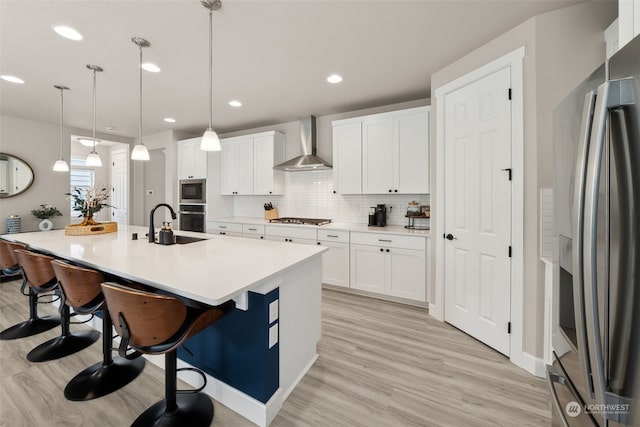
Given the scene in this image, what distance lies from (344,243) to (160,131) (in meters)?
4.52

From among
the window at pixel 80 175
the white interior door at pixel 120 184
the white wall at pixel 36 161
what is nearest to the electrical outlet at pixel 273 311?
the white wall at pixel 36 161

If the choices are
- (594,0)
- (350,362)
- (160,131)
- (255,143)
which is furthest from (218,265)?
(160,131)

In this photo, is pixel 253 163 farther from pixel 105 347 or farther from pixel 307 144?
pixel 105 347

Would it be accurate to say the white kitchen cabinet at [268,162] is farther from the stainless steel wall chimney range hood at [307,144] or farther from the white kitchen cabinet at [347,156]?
the white kitchen cabinet at [347,156]

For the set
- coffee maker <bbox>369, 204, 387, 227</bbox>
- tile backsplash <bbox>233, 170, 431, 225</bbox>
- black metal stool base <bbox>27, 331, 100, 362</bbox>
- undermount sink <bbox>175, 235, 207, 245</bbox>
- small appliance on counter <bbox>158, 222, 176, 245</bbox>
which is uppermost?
tile backsplash <bbox>233, 170, 431, 225</bbox>

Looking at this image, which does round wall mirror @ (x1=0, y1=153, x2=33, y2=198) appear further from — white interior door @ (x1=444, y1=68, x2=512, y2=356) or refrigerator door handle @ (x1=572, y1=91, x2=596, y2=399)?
refrigerator door handle @ (x1=572, y1=91, x2=596, y2=399)

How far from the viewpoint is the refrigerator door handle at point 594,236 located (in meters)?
0.66

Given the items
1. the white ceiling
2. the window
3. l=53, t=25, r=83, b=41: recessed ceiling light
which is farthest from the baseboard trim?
the window

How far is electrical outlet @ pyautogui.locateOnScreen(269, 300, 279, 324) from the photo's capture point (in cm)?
150

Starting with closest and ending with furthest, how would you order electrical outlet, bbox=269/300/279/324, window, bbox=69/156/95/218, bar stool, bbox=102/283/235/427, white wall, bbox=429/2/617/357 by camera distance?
bar stool, bbox=102/283/235/427
electrical outlet, bbox=269/300/279/324
white wall, bbox=429/2/617/357
window, bbox=69/156/95/218

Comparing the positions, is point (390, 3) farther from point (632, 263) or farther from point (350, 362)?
point (350, 362)

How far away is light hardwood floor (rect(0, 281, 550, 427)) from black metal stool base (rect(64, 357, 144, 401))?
1.9 inches

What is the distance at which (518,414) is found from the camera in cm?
157

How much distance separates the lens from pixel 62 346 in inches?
88.0
